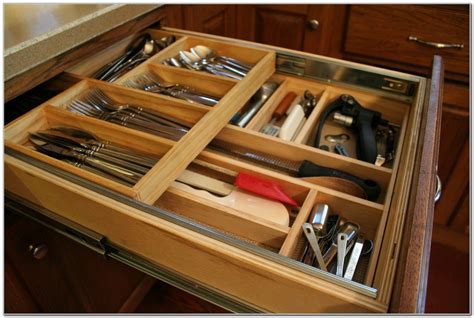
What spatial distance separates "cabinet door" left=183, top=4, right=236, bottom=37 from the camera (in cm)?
114

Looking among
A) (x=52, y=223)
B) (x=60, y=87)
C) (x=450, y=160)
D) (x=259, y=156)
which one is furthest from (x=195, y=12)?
(x=450, y=160)

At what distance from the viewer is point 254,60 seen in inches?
34.2

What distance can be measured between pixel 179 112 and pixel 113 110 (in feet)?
0.42

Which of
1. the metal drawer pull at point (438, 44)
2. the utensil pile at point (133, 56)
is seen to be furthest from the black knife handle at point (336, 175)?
the metal drawer pull at point (438, 44)

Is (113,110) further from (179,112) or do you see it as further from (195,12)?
(195,12)

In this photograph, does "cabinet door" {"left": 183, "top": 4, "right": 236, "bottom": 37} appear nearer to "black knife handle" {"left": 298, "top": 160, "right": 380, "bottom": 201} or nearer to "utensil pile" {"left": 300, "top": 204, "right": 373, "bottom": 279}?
"black knife handle" {"left": 298, "top": 160, "right": 380, "bottom": 201}

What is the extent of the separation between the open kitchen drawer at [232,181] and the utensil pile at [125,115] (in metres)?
0.01

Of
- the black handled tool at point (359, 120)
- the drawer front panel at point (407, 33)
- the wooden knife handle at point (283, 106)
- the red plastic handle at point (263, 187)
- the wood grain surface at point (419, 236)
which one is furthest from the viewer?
the drawer front panel at point (407, 33)

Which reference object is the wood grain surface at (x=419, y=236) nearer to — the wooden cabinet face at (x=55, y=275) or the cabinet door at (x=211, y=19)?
the wooden cabinet face at (x=55, y=275)

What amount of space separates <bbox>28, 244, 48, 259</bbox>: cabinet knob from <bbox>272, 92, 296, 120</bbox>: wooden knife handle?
537 millimetres

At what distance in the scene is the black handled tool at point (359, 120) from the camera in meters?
0.71

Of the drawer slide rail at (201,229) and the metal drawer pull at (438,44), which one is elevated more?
the metal drawer pull at (438,44)

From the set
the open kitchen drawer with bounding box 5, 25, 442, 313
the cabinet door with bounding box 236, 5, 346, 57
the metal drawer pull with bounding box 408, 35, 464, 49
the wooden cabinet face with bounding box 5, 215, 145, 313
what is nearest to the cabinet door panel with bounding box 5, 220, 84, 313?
the wooden cabinet face with bounding box 5, 215, 145, 313

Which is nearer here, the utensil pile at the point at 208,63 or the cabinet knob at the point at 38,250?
the cabinet knob at the point at 38,250
